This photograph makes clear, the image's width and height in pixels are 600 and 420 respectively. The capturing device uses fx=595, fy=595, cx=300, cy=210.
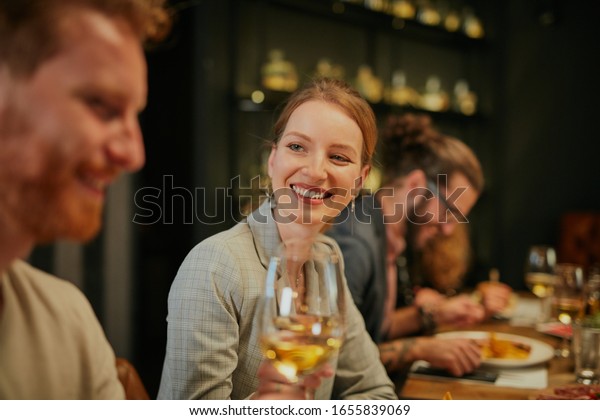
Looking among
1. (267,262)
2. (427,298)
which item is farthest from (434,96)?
(267,262)

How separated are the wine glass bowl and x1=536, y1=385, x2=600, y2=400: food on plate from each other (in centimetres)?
50

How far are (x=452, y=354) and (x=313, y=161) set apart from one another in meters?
0.52

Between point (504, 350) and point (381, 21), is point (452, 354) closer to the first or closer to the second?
point (504, 350)

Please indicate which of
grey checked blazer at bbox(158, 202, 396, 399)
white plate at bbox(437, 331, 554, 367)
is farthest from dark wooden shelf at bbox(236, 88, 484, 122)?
grey checked blazer at bbox(158, 202, 396, 399)

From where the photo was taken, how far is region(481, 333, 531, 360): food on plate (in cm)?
128

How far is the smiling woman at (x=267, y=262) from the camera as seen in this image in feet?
2.76

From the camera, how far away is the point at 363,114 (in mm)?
949

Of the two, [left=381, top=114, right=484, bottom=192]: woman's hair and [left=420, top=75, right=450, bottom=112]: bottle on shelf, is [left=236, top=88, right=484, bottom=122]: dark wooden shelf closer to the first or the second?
[left=420, top=75, right=450, bottom=112]: bottle on shelf

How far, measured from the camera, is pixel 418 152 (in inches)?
60.4

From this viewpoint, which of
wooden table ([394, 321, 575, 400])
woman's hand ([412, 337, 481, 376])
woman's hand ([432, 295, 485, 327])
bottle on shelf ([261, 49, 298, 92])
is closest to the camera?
wooden table ([394, 321, 575, 400])

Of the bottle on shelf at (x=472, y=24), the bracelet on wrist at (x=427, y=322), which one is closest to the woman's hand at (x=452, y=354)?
the bracelet on wrist at (x=427, y=322)

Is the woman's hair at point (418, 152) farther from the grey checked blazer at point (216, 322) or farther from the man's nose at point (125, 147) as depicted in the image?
the man's nose at point (125, 147)
